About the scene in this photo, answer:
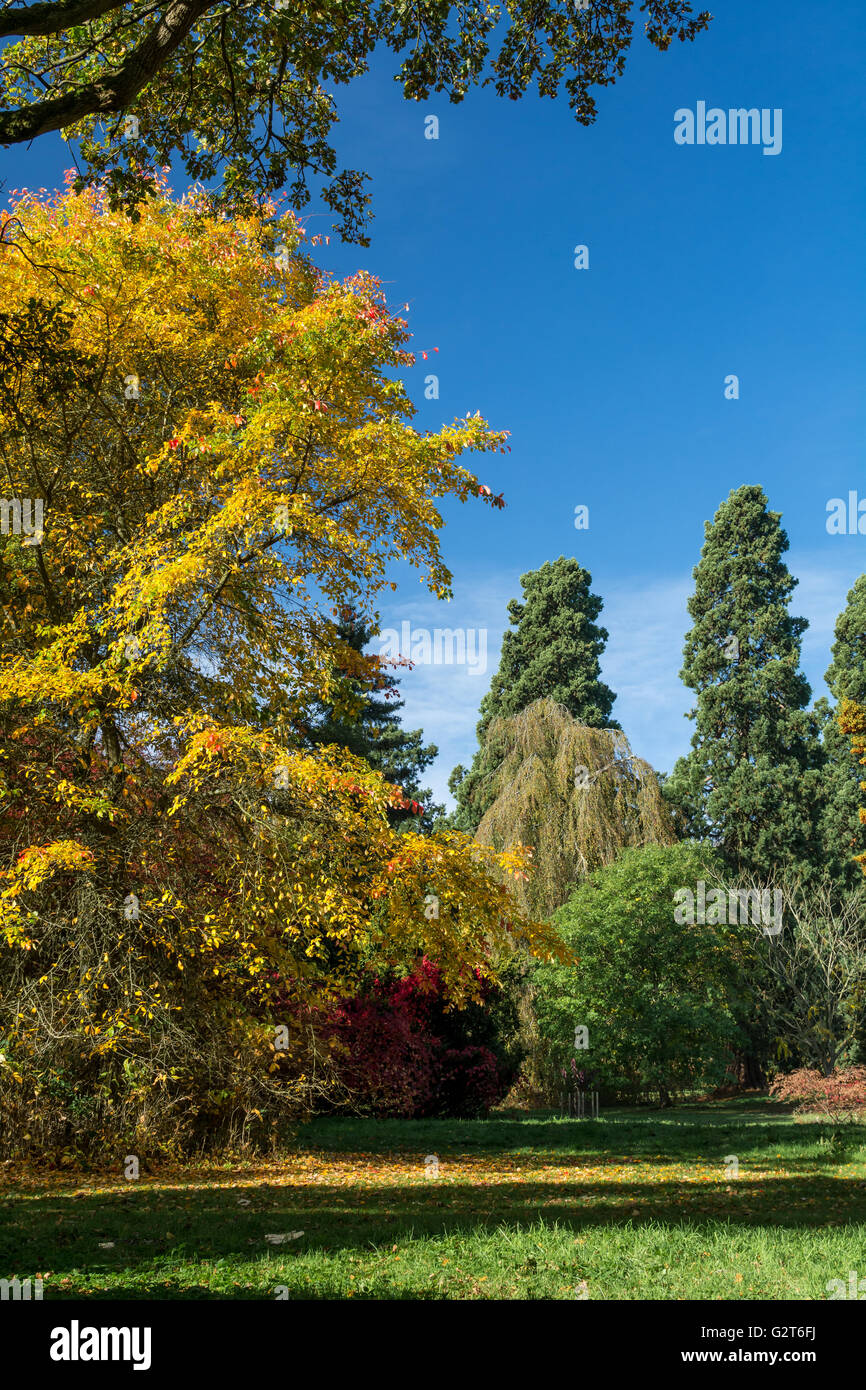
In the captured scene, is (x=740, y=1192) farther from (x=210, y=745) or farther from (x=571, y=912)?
(x=571, y=912)

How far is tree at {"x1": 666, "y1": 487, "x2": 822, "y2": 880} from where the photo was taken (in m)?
23.6

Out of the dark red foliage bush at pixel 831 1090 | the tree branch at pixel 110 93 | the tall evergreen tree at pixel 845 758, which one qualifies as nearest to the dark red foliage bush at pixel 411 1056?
the dark red foliage bush at pixel 831 1090

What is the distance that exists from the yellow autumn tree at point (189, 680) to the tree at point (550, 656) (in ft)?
56.0

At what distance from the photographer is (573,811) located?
65.3 feet

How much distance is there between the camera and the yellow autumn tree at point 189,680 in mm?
9078

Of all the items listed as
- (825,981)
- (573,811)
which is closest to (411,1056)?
(573,811)

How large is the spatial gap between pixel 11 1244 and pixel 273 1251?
163cm

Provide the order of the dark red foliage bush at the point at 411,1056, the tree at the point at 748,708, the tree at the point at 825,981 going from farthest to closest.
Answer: the tree at the point at 748,708
the tree at the point at 825,981
the dark red foliage bush at the point at 411,1056

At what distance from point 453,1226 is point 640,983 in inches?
457

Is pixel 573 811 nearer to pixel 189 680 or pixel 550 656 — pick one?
pixel 550 656

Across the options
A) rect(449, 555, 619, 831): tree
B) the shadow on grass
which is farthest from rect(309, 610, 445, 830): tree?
the shadow on grass

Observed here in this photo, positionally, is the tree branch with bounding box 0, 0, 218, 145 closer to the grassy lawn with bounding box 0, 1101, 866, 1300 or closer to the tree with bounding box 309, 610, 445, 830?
the grassy lawn with bounding box 0, 1101, 866, 1300

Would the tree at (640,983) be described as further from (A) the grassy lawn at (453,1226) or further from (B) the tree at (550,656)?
(B) the tree at (550,656)

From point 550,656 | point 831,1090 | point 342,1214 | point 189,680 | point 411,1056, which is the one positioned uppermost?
point 550,656
